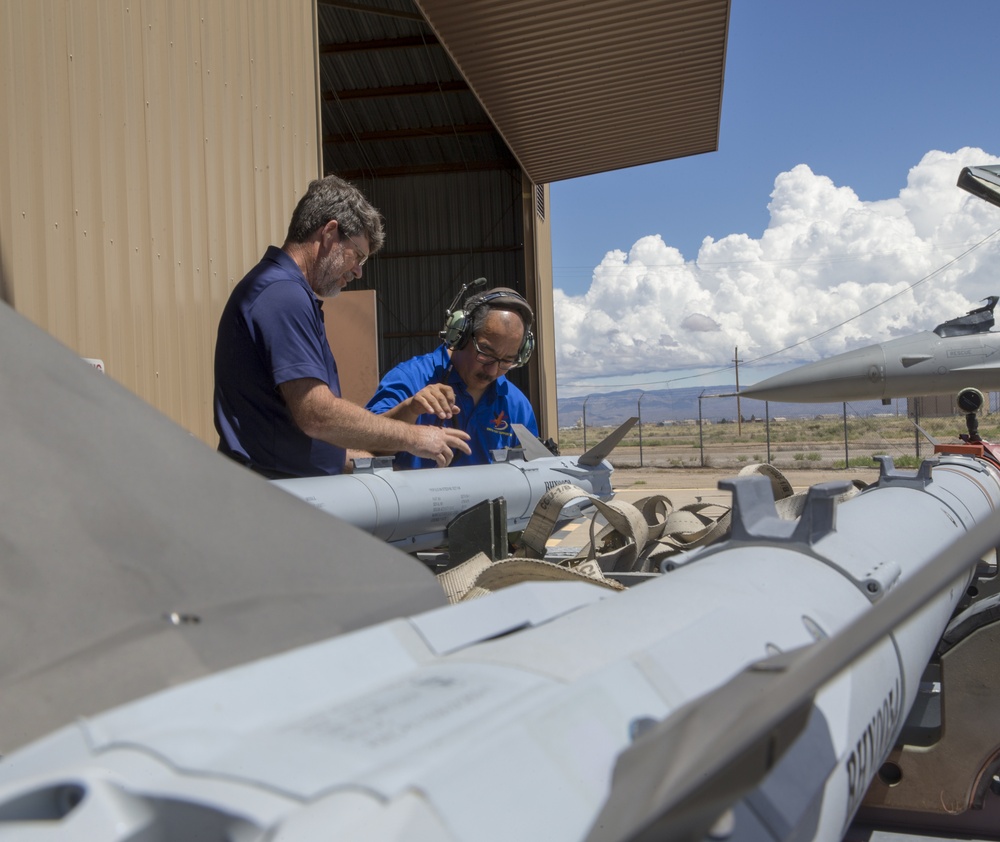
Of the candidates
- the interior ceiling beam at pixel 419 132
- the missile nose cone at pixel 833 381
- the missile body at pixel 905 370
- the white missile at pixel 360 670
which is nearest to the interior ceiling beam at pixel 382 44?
the interior ceiling beam at pixel 419 132

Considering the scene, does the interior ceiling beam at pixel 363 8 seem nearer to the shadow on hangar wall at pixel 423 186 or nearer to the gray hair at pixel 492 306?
the shadow on hangar wall at pixel 423 186

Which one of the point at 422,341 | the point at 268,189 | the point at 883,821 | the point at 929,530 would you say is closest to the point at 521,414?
the point at 268,189

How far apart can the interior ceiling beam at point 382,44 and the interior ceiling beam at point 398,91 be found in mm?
1040

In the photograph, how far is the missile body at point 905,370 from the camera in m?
7.45

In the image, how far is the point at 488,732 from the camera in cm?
62

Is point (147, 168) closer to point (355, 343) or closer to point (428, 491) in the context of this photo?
point (428, 491)

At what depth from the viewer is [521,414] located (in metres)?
4.96

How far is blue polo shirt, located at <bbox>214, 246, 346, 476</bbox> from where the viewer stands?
106 inches

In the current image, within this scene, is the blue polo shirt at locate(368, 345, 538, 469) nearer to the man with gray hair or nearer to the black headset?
the black headset

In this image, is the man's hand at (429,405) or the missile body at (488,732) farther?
the man's hand at (429,405)

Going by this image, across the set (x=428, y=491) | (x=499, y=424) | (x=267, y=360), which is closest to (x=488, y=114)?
(x=499, y=424)

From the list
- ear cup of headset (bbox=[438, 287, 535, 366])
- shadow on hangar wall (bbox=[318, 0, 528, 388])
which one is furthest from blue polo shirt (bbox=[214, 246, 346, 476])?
shadow on hangar wall (bbox=[318, 0, 528, 388])

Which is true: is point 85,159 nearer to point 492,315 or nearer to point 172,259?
point 172,259

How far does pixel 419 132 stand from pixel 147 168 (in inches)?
497
